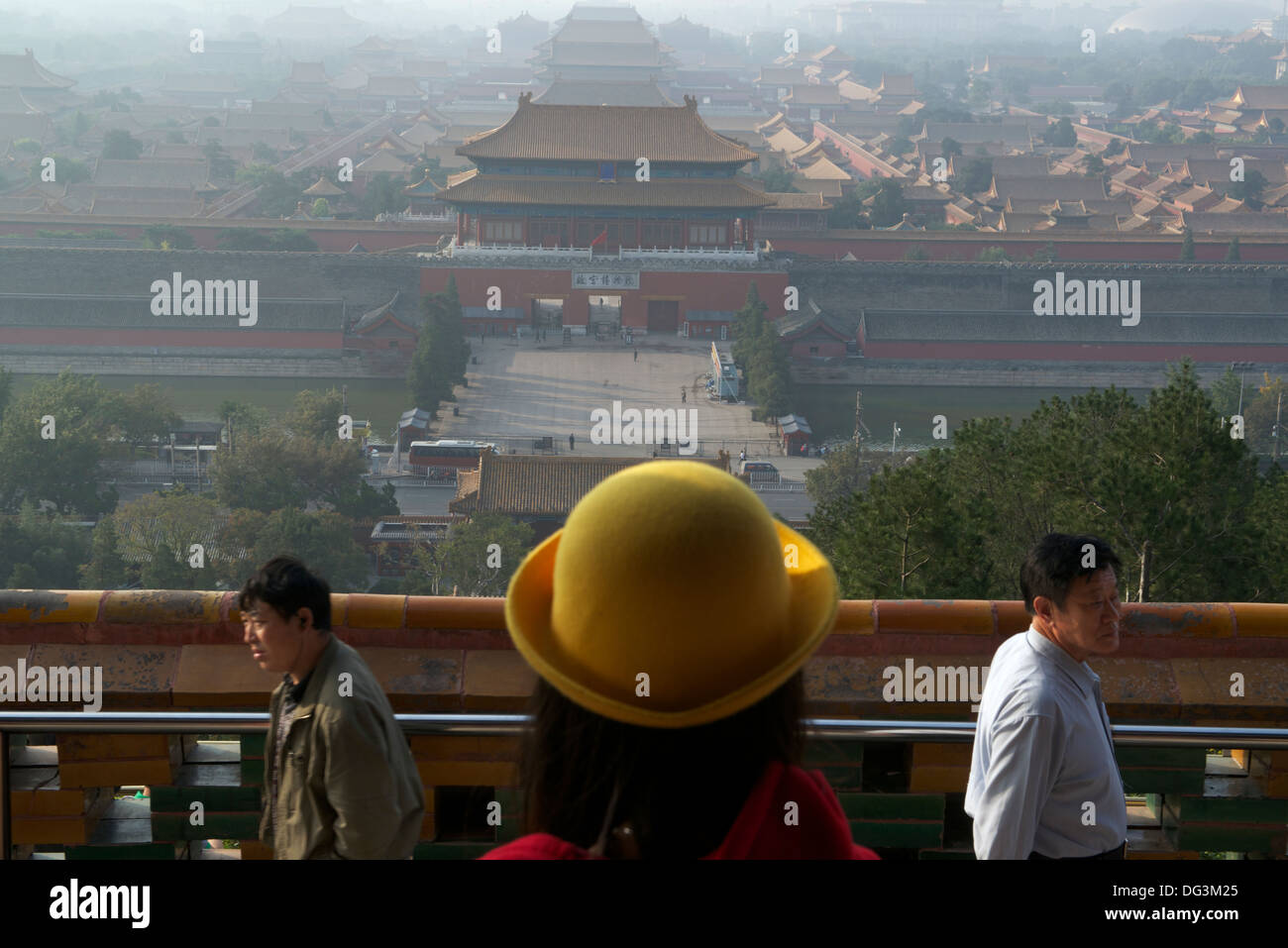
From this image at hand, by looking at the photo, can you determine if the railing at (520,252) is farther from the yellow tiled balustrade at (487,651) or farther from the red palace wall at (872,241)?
the yellow tiled balustrade at (487,651)

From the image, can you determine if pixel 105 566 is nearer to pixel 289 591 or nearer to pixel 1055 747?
pixel 289 591

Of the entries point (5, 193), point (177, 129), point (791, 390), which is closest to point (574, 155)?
point (791, 390)

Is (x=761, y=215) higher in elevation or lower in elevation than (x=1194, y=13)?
lower

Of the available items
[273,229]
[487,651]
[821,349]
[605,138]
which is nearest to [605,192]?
[605,138]

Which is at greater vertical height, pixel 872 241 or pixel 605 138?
pixel 605 138

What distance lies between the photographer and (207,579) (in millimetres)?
11648

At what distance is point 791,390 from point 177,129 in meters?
37.1

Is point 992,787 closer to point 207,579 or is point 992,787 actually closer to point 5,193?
point 207,579

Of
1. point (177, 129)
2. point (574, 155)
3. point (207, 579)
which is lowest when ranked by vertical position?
point (207, 579)

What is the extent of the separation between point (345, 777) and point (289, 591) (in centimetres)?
25

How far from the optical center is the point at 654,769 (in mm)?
985

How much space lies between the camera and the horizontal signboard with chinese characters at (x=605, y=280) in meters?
22.8

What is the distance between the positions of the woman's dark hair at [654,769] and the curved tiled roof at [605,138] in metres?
22.1

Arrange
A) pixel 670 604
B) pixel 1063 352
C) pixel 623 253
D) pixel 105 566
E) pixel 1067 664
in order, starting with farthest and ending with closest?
1. pixel 623 253
2. pixel 1063 352
3. pixel 105 566
4. pixel 1067 664
5. pixel 670 604
